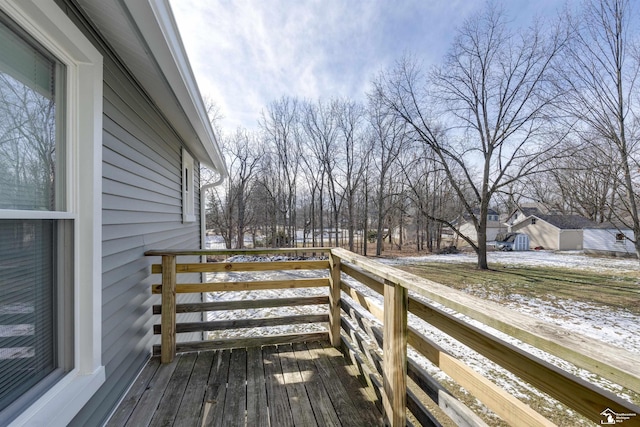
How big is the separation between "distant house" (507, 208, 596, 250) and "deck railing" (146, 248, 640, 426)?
28576 mm

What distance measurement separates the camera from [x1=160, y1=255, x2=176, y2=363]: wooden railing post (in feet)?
7.65

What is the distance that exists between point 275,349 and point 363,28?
8236 mm

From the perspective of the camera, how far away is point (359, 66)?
11.4m

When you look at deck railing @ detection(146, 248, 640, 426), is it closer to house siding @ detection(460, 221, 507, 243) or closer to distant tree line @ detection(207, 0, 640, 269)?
distant tree line @ detection(207, 0, 640, 269)

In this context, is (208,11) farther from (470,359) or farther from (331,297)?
(470,359)

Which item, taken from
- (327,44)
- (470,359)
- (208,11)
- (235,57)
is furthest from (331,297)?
(327,44)

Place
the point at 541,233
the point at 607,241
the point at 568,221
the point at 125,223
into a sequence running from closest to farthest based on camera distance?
the point at 125,223
the point at 607,241
the point at 568,221
the point at 541,233

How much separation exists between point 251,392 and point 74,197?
1.64 metres

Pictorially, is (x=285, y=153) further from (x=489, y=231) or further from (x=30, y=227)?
(x=489, y=231)

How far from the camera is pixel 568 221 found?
79.7 ft

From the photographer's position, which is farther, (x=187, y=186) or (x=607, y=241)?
(x=607, y=241)

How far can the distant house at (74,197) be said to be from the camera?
1.09m

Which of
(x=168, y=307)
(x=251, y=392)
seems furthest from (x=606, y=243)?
(x=168, y=307)

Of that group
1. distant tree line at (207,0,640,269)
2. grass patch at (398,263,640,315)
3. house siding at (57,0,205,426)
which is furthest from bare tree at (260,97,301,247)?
house siding at (57,0,205,426)
